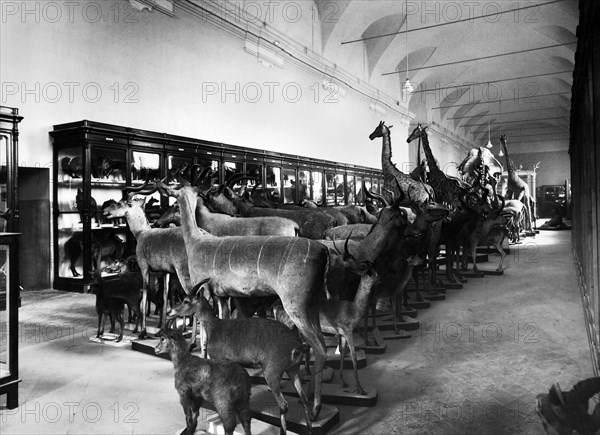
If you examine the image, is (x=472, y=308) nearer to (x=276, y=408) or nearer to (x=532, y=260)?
(x=276, y=408)

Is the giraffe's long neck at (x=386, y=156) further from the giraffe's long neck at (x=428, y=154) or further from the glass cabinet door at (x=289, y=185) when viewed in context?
the glass cabinet door at (x=289, y=185)

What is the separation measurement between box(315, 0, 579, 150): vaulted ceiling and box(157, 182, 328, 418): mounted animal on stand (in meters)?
14.8

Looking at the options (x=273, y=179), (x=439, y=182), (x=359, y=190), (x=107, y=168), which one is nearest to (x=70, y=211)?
(x=107, y=168)

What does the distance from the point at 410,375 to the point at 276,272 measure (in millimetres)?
1612

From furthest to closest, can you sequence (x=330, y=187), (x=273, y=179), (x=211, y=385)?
(x=330, y=187), (x=273, y=179), (x=211, y=385)

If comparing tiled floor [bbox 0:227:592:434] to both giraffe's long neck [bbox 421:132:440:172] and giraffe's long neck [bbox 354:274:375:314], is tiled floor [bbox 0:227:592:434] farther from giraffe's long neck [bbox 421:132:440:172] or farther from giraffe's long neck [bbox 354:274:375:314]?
giraffe's long neck [bbox 421:132:440:172]

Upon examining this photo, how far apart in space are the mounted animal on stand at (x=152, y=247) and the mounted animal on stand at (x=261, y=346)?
1.43 metres

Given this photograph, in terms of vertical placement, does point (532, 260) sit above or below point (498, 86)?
below

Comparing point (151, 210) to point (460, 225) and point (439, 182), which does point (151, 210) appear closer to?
point (460, 225)

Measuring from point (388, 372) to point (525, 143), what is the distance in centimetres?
4223

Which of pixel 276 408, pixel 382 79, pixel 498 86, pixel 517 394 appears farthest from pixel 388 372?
pixel 498 86

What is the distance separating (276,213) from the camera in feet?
20.0

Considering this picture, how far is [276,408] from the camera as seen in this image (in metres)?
3.18

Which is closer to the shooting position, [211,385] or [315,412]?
[211,385]
